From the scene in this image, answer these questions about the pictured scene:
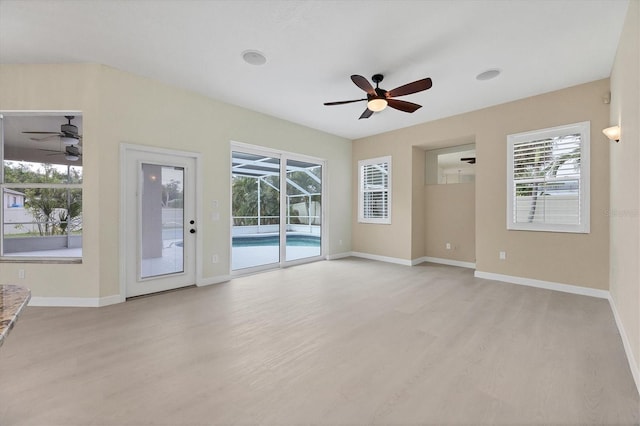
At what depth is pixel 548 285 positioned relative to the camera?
Answer: 13.5ft

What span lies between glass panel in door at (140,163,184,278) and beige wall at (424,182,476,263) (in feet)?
16.4

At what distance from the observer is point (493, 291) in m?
4.05

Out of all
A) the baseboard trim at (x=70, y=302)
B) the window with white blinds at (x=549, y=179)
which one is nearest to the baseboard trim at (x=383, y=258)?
the window with white blinds at (x=549, y=179)

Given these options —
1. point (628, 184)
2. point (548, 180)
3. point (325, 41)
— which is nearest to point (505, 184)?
point (548, 180)

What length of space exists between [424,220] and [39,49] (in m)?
6.64

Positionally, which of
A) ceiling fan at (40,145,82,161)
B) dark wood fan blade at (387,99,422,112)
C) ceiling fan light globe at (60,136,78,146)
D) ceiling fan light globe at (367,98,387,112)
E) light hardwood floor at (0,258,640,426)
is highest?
dark wood fan blade at (387,99,422,112)

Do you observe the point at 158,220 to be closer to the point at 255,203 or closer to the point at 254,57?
the point at 255,203

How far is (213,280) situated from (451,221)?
4.83 metres

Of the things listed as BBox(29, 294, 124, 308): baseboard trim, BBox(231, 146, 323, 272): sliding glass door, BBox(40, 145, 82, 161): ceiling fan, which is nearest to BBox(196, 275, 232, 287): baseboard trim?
BBox(231, 146, 323, 272): sliding glass door

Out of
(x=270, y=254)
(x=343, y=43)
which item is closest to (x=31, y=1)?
(x=343, y=43)

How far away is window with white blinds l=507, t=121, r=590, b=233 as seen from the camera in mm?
3888

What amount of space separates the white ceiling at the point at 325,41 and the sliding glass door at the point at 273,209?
1.56 meters

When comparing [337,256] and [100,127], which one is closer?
[100,127]

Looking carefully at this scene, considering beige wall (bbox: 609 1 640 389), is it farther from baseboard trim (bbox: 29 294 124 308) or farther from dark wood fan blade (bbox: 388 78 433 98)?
baseboard trim (bbox: 29 294 124 308)
